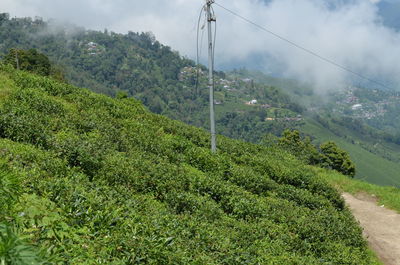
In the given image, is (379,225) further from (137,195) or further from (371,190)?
(137,195)

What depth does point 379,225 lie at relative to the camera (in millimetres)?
19938

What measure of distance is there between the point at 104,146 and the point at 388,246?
1352 centimetres

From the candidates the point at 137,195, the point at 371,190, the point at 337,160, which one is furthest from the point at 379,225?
the point at 337,160

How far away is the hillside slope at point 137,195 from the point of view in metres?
5.98

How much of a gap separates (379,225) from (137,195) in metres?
14.8

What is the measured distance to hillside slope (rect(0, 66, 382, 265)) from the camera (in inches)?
236

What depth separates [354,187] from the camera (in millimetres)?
26188

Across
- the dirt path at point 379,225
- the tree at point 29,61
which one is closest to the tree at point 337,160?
the dirt path at point 379,225

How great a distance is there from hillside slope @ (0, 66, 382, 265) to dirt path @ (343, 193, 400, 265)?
1466 mm

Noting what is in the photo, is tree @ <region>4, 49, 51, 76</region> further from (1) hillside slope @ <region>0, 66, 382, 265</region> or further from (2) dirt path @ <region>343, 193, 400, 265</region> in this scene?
(2) dirt path @ <region>343, 193, 400, 265</region>

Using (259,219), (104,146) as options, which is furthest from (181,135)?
(259,219)

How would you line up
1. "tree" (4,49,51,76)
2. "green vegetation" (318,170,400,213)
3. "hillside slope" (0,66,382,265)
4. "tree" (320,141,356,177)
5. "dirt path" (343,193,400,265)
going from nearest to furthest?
"hillside slope" (0,66,382,265), "dirt path" (343,193,400,265), "green vegetation" (318,170,400,213), "tree" (320,141,356,177), "tree" (4,49,51,76)

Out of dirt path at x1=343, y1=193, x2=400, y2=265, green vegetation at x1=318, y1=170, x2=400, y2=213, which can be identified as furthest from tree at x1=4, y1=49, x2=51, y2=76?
dirt path at x1=343, y1=193, x2=400, y2=265

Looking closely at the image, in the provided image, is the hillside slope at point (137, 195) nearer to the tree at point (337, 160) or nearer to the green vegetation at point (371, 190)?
the green vegetation at point (371, 190)
